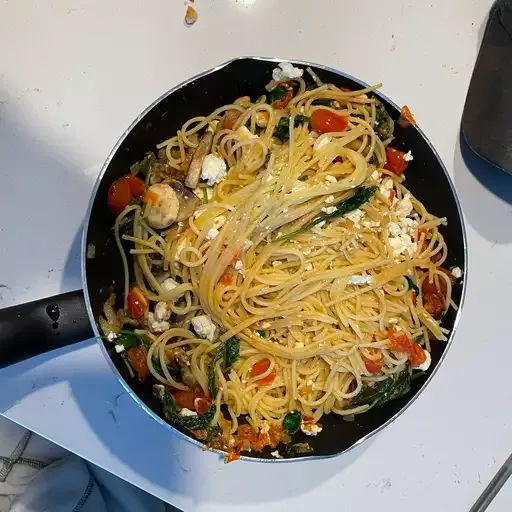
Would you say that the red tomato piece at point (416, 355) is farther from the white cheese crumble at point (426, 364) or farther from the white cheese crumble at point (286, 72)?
the white cheese crumble at point (286, 72)

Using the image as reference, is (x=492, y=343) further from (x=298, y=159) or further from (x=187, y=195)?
(x=187, y=195)

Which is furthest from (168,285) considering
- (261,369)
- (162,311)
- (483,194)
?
(483,194)

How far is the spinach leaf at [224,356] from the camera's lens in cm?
125

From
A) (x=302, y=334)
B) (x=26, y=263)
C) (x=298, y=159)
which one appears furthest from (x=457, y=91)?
(x=26, y=263)

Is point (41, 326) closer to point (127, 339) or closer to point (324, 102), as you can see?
point (127, 339)

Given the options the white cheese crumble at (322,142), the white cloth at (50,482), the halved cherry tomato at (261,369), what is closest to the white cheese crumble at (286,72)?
the white cheese crumble at (322,142)

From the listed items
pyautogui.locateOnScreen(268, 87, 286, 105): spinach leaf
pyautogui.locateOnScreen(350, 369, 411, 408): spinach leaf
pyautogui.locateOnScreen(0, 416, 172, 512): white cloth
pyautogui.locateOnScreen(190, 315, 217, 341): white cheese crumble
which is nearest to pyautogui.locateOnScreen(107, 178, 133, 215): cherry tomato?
pyautogui.locateOnScreen(190, 315, 217, 341): white cheese crumble

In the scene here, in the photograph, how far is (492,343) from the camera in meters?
1.54

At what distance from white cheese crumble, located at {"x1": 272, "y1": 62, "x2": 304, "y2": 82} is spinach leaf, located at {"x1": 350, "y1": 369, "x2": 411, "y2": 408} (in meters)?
0.69

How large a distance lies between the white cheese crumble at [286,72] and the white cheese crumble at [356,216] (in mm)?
316

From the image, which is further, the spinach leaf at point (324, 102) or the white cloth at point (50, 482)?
the white cloth at point (50, 482)

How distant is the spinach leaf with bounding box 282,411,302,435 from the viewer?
1269 millimetres

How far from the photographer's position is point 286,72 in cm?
129

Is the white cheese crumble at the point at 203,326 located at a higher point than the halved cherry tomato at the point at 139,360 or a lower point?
higher
